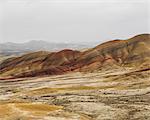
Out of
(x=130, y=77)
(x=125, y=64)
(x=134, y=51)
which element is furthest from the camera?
(x=134, y=51)

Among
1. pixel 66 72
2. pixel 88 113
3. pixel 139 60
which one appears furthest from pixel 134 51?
pixel 88 113

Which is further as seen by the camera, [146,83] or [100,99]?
[146,83]

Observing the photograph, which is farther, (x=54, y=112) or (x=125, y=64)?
(x=125, y=64)

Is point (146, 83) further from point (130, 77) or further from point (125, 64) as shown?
point (125, 64)

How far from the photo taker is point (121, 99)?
→ 76.9 metres

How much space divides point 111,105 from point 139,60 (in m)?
115

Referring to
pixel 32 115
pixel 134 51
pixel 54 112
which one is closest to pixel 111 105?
pixel 54 112

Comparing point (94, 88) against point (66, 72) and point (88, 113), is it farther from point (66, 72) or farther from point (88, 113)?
point (66, 72)

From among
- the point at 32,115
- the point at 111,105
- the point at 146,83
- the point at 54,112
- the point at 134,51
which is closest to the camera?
the point at 32,115

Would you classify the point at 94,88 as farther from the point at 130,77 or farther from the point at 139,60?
the point at 139,60

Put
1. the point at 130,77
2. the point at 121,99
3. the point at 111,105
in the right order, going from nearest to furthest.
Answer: the point at 111,105
the point at 121,99
the point at 130,77

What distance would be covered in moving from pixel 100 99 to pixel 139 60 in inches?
4148

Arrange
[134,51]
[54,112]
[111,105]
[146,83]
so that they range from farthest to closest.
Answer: [134,51] < [146,83] < [111,105] < [54,112]

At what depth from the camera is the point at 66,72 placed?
18025 cm
